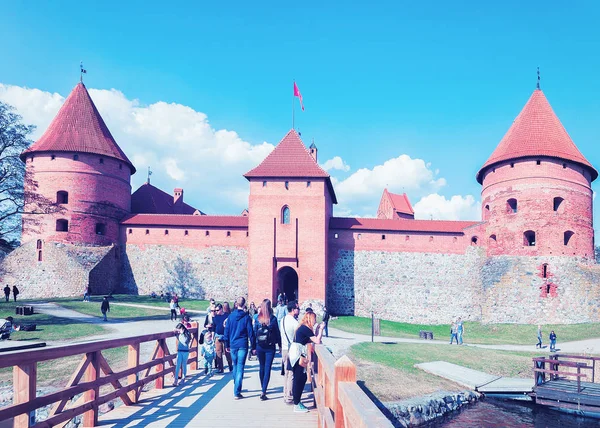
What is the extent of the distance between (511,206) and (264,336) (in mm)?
22685

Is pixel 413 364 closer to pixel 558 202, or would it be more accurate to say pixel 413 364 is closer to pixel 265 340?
pixel 265 340

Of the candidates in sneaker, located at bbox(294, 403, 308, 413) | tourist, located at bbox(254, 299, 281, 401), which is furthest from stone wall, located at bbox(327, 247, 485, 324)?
sneaker, located at bbox(294, 403, 308, 413)

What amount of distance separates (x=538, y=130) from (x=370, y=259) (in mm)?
11870

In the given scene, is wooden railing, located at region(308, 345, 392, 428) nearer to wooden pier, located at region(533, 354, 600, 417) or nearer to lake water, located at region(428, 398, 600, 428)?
lake water, located at region(428, 398, 600, 428)

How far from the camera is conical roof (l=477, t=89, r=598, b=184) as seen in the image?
947 inches

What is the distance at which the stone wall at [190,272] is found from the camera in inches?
1048

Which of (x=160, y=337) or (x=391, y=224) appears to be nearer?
(x=160, y=337)

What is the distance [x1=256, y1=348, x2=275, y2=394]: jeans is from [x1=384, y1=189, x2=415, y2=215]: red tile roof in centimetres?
4443

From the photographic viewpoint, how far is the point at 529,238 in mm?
25266

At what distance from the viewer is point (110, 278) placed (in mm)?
26203

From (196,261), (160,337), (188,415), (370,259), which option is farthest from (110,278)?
(188,415)

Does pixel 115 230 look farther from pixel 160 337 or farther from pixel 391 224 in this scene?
pixel 160 337

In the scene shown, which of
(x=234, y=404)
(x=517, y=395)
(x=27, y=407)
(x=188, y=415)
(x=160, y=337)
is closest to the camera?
(x=27, y=407)

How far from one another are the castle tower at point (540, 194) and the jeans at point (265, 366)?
70.2ft
